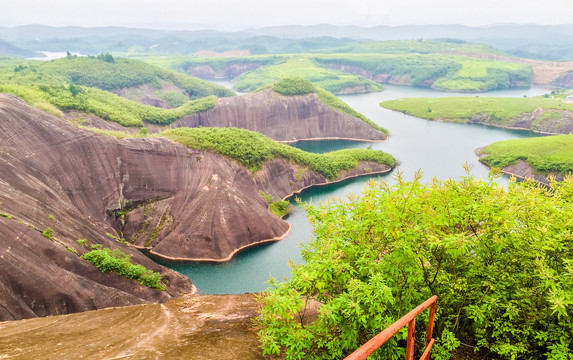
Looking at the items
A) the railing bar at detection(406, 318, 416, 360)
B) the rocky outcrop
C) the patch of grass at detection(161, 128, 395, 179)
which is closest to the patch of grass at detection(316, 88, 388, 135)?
the patch of grass at detection(161, 128, 395, 179)

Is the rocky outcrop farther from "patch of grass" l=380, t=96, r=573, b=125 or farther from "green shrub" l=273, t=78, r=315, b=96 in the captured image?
"green shrub" l=273, t=78, r=315, b=96

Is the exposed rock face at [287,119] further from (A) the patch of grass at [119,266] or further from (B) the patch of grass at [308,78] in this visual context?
(A) the patch of grass at [119,266]

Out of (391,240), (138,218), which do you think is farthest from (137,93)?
(391,240)

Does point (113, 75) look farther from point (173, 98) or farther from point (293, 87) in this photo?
point (293, 87)

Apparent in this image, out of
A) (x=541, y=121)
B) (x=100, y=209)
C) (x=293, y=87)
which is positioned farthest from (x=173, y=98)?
(x=541, y=121)

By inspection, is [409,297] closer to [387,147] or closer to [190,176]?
[190,176]

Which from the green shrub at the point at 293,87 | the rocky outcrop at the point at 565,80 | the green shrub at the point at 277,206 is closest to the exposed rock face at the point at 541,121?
the green shrub at the point at 293,87
